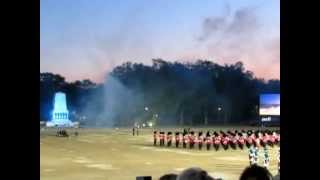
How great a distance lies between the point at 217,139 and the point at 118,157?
1849 millimetres

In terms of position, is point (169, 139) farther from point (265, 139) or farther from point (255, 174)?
point (255, 174)

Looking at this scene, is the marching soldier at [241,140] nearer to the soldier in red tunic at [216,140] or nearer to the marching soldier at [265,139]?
the soldier in red tunic at [216,140]

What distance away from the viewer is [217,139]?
1030 centimetres

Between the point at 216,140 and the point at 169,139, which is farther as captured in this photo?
the point at 169,139

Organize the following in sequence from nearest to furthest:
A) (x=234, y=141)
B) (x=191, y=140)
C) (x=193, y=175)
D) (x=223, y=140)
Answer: (x=193, y=175)
(x=234, y=141)
(x=223, y=140)
(x=191, y=140)

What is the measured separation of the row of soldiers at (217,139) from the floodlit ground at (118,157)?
0.12 m

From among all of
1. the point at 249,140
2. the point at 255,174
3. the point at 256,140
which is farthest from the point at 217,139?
the point at 255,174

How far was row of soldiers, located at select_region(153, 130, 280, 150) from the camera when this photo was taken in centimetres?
936

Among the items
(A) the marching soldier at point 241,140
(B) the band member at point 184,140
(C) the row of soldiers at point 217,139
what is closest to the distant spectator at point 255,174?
(C) the row of soldiers at point 217,139
